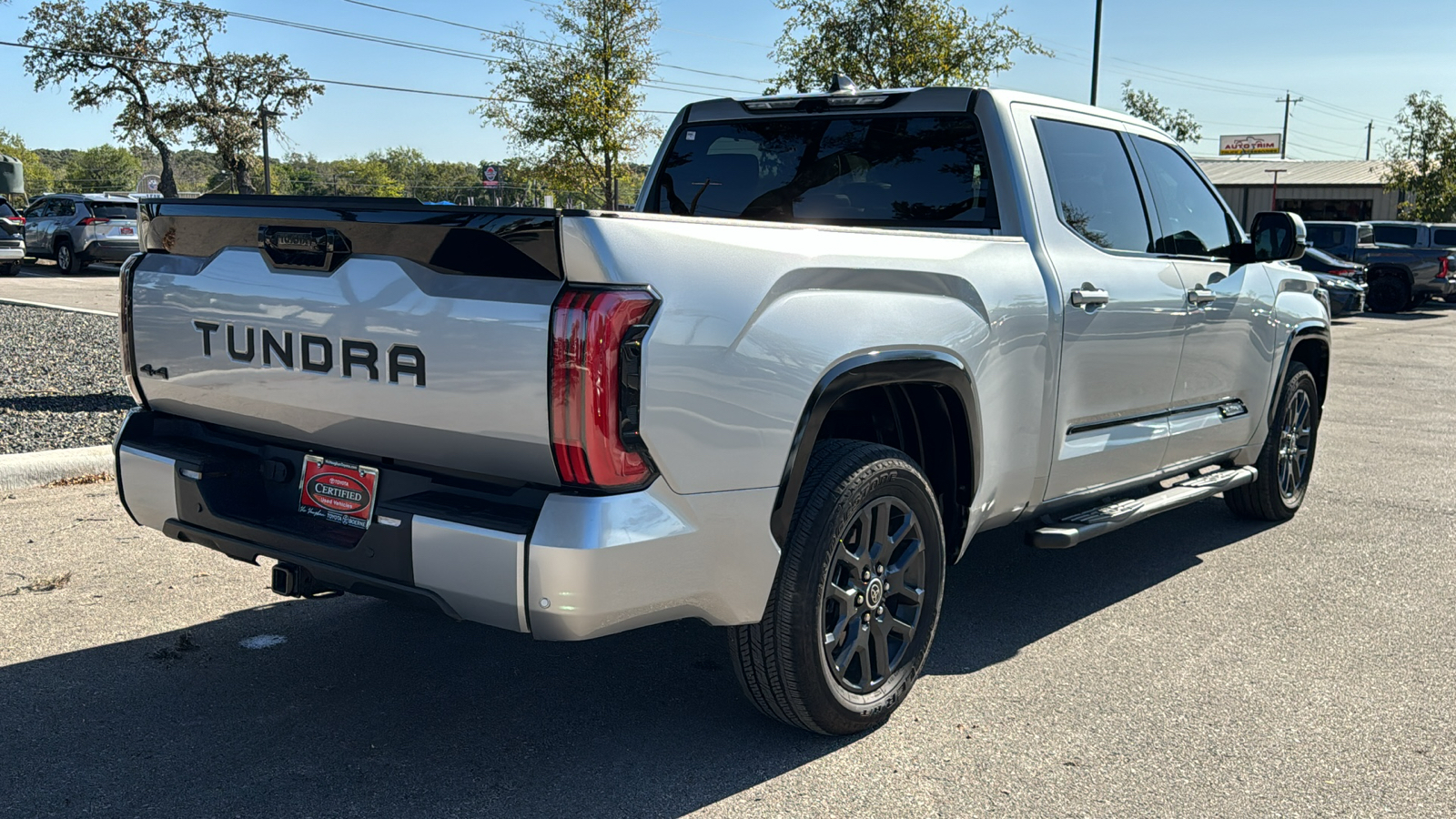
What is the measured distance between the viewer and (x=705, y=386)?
285 centimetres

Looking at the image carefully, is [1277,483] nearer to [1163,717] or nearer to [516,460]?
[1163,717]

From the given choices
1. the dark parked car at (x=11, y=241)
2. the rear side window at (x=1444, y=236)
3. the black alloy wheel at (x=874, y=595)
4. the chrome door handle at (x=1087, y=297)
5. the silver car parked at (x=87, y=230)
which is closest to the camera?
the black alloy wheel at (x=874, y=595)

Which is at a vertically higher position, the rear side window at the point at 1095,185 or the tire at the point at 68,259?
the rear side window at the point at 1095,185

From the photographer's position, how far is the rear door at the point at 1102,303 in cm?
430

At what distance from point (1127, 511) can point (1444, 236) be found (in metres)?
25.2

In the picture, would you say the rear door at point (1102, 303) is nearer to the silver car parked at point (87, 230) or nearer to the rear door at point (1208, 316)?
the rear door at point (1208, 316)

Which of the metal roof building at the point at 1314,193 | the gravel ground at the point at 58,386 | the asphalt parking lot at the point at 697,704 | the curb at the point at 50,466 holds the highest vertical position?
the metal roof building at the point at 1314,193

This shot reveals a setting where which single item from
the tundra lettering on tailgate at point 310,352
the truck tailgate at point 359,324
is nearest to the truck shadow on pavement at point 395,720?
the truck tailgate at point 359,324

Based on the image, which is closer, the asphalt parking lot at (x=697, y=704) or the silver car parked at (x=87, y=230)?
the asphalt parking lot at (x=697, y=704)

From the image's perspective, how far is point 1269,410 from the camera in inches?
232

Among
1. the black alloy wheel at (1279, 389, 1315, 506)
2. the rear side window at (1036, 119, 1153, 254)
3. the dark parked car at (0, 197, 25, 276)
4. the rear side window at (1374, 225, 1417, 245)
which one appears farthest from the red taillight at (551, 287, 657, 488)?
the rear side window at (1374, 225, 1417, 245)

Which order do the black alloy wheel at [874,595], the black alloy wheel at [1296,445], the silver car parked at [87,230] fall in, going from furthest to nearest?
the silver car parked at [87,230] < the black alloy wheel at [1296,445] < the black alloy wheel at [874,595]

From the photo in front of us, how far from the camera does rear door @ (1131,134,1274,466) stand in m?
5.04

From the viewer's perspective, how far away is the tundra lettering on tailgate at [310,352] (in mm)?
2914
